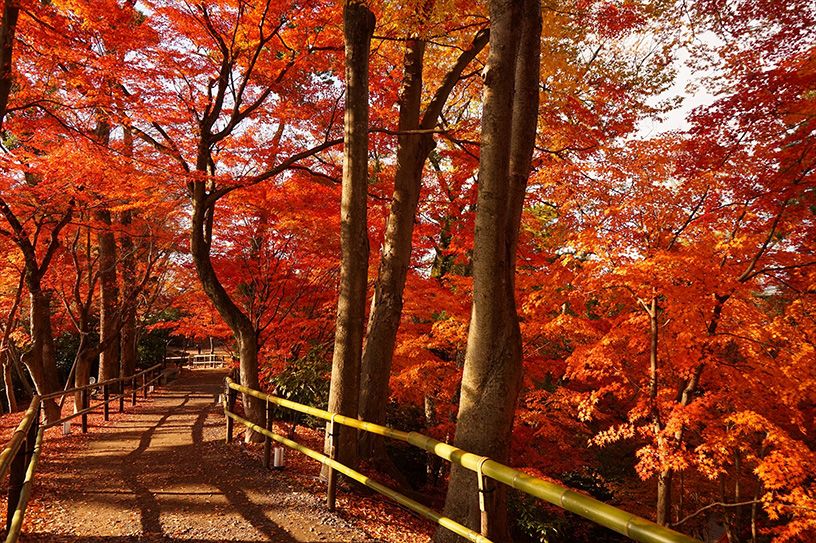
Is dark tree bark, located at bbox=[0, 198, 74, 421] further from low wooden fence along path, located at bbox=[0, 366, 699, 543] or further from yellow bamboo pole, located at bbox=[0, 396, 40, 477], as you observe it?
yellow bamboo pole, located at bbox=[0, 396, 40, 477]

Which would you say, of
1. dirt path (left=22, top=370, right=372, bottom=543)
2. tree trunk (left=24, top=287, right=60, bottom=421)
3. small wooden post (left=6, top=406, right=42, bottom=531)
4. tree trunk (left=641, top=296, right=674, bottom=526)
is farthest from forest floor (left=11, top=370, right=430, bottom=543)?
tree trunk (left=641, top=296, right=674, bottom=526)

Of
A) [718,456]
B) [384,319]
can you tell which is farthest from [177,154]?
[718,456]

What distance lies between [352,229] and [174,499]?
11.0ft

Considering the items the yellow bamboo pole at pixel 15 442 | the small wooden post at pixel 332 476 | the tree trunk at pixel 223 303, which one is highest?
the tree trunk at pixel 223 303

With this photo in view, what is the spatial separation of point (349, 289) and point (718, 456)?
22.9ft

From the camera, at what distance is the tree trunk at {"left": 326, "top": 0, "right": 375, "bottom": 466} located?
5.39 meters

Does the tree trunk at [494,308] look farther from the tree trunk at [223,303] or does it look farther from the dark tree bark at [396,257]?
the tree trunk at [223,303]

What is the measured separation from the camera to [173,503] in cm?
477

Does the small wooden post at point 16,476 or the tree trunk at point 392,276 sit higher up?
the tree trunk at point 392,276

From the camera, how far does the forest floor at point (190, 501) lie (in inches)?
162

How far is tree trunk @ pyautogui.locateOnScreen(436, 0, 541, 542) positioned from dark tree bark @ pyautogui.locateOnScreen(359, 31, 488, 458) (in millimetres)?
2747

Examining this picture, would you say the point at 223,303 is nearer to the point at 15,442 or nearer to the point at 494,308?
the point at 15,442

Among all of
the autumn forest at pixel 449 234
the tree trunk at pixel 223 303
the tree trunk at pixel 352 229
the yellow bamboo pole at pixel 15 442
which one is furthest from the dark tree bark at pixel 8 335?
the tree trunk at pixel 352 229

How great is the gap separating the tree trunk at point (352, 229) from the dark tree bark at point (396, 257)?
3.68 feet
